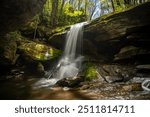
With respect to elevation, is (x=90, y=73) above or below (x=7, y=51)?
below

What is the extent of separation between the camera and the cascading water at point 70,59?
434 inches

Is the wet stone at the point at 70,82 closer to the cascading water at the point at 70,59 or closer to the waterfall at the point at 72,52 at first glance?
the cascading water at the point at 70,59

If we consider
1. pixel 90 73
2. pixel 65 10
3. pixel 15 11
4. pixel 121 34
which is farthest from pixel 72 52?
pixel 65 10

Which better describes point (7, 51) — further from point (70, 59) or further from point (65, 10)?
point (65, 10)

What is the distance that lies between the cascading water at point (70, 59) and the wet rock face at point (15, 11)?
10.4 ft

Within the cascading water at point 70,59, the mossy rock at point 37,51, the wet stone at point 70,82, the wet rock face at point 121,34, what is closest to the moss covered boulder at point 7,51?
the mossy rock at point 37,51

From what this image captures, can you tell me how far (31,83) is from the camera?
993cm

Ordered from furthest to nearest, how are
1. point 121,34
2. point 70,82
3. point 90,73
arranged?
point 121,34 → point 90,73 → point 70,82

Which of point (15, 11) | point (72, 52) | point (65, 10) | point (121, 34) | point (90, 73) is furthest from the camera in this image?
point (65, 10)

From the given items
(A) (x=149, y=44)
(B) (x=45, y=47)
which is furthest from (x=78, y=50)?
(A) (x=149, y=44)

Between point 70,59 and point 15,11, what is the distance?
5.70 m

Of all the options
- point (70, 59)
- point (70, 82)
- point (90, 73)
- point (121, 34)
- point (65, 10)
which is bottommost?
point (70, 82)

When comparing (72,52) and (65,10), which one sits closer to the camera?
(72,52)

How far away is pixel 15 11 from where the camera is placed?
301 inches
